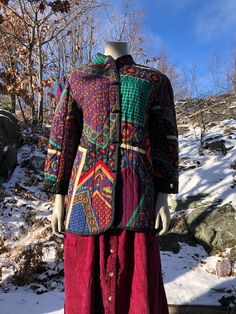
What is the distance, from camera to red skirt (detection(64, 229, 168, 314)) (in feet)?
4.64

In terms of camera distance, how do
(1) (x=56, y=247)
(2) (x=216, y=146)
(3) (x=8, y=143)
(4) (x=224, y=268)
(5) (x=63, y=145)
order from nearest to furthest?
(5) (x=63, y=145)
(4) (x=224, y=268)
(1) (x=56, y=247)
(3) (x=8, y=143)
(2) (x=216, y=146)

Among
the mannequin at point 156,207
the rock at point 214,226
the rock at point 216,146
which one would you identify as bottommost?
the rock at point 214,226

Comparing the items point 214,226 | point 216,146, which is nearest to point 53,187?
point 214,226

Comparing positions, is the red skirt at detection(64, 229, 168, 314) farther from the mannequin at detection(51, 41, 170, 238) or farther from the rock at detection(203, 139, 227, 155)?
the rock at detection(203, 139, 227, 155)

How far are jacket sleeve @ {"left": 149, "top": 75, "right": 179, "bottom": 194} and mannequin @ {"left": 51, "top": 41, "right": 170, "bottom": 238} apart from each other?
0.19 ft

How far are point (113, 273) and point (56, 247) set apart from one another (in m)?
2.43

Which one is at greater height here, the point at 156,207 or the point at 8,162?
the point at 8,162

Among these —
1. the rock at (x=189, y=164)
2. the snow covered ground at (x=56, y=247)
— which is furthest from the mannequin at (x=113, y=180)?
the rock at (x=189, y=164)

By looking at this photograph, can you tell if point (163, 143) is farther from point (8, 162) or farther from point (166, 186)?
point (8, 162)

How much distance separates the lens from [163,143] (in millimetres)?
1492

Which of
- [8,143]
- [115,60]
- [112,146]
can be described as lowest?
[112,146]

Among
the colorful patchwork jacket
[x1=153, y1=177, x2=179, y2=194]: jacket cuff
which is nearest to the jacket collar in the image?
the colorful patchwork jacket

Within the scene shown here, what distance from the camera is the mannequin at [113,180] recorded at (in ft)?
4.58

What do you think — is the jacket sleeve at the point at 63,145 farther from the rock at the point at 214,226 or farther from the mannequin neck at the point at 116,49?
the rock at the point at 214,226
